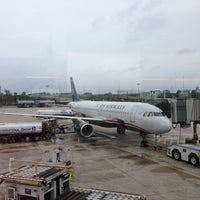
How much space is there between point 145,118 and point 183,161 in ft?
14.7

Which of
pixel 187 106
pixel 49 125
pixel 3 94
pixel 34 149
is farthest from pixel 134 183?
pixel 3 94

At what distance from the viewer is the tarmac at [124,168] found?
10.6 metres

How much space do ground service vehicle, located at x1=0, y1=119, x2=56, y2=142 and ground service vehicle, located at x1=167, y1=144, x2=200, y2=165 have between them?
12.2 m

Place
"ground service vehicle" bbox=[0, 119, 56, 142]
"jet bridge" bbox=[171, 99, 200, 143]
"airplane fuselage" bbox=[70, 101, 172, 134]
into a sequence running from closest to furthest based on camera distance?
1. "jet bridge" bbox=[171, 99, 200, 143]
2. "airplane fuselage" bbox=[70, 101, 172, 134]
3. "ground service vehicle" bbox=[0, 119, 56, 142]

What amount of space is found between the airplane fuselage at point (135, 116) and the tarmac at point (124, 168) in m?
1.52

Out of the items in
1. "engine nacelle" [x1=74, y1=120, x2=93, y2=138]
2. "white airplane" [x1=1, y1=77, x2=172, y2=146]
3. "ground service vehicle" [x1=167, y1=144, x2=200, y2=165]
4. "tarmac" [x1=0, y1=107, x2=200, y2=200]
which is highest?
"white airplane" [x1=1, y1=77, x2=172, y2=146]

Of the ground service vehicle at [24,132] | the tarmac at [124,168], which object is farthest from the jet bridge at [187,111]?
the ground service vehicle at [24,132]

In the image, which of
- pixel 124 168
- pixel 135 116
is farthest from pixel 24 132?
pixel 124 168

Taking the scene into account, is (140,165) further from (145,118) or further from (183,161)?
(145,118)

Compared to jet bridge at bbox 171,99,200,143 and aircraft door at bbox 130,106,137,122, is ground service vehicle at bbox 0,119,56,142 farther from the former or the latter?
jet bridge at bbox 171,99,200,143

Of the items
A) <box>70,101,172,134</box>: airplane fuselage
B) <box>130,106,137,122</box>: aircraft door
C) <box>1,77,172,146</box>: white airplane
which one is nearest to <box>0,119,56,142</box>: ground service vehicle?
<box>1,77,172,146</box>: white airplane

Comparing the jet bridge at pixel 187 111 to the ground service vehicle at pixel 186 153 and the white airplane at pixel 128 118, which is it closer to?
the white airplane at pixel 128 118

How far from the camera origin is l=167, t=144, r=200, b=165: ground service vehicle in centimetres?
1388

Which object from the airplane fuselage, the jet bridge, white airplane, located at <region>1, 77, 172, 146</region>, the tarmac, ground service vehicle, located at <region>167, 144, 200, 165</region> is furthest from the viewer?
white airplane, located at <region>1, 77, 172, 146</region>
